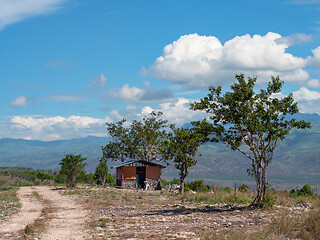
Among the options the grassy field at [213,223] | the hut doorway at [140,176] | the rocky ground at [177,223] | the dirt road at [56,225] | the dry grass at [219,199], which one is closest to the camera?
the grassy field at [213,223]

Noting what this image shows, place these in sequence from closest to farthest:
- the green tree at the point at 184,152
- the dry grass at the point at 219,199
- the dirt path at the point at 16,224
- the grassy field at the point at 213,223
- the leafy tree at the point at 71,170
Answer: the grassy field at the point at 213,223 → the dirt path at the point at 16,224 → the dry grass at the point at 219,199 → the green tree at the point at 184,152 → the leafy tree at the point at 71,170

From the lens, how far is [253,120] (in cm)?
2516

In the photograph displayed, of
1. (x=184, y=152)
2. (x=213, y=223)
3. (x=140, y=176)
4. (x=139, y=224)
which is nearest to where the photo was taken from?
(x=213, y=223)

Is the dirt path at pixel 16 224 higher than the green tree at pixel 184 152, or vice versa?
the green tree at pixel 184 152

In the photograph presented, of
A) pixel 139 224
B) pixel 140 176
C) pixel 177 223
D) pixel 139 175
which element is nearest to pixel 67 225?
pixel 139 224

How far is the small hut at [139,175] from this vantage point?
206 ft

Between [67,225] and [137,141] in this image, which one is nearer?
[67,225]

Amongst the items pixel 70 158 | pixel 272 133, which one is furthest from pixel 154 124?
pixel 272 133

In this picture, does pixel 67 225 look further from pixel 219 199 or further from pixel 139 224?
pixel 219 199

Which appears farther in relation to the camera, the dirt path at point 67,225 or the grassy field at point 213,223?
the dirt path at point 67,225

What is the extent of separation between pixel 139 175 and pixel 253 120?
138ft

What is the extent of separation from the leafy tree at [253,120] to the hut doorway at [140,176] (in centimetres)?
3871

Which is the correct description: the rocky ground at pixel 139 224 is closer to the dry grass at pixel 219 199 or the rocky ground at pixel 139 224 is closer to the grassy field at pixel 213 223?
the grassy field at pixel 213 223

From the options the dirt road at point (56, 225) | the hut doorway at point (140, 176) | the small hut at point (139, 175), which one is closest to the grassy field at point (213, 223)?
the dirt road at point (56, 225)
